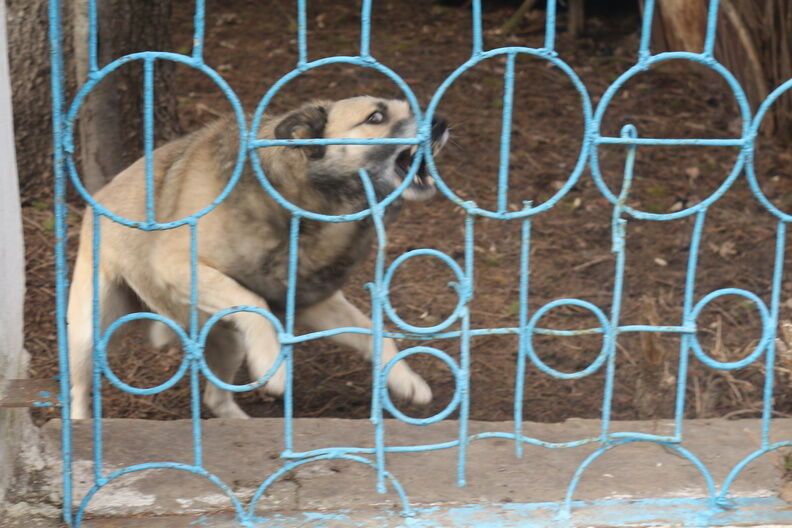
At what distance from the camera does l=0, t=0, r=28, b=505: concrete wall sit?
2828 millimetres

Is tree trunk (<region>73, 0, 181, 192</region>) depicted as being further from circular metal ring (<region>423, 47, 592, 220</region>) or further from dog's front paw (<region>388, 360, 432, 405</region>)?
circular metal ring (<region>423, 47, 592, 220</region>)

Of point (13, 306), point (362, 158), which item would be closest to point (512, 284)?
point (362, 158)

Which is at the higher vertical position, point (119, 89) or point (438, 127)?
point (119, 89)

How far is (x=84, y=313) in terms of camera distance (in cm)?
435

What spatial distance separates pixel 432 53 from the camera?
8133 mm

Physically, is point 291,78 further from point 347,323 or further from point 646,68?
point 347,323

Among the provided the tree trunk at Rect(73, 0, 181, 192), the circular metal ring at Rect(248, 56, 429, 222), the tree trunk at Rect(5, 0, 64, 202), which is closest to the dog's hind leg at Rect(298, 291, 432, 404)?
the circular metal ring at Rect(248, 56, 429, 222)

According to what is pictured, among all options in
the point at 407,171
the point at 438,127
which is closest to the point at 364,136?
the point at 407,171

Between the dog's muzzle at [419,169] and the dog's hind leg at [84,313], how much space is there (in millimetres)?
1316

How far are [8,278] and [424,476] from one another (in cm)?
136

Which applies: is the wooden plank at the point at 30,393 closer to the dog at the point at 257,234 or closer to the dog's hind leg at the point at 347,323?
the dog at the point at 257,234

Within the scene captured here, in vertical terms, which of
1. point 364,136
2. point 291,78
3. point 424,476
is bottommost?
point 424,476

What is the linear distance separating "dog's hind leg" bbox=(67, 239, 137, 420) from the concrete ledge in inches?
35.3

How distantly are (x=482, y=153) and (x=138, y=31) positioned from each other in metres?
2.31
